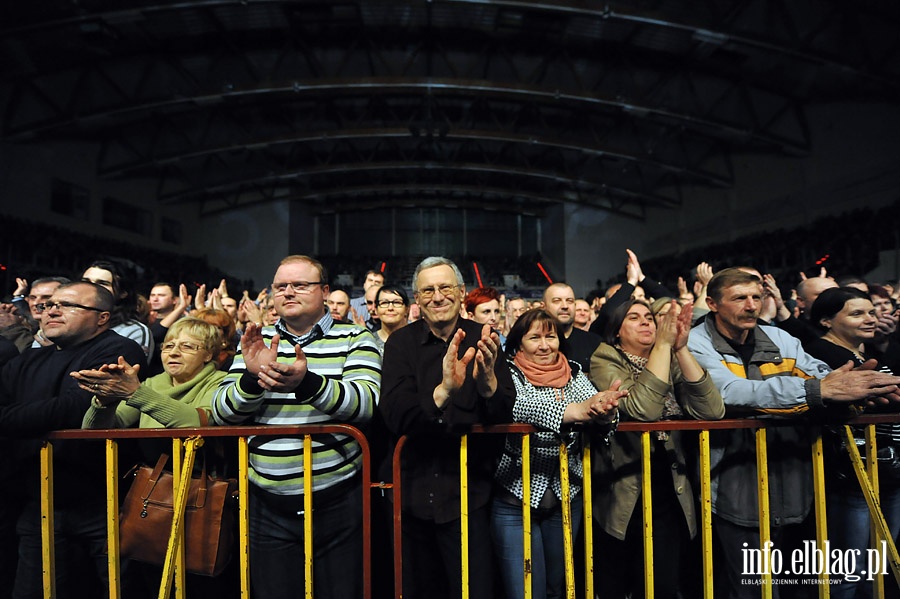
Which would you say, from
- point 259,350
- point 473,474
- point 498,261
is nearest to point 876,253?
point 473,474

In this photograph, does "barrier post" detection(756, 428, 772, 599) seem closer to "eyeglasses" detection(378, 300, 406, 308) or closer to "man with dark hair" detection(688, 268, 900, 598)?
"man with dark hair" detection(688, 268, 900, 598)

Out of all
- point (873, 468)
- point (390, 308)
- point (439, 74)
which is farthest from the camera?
point (439, 74)

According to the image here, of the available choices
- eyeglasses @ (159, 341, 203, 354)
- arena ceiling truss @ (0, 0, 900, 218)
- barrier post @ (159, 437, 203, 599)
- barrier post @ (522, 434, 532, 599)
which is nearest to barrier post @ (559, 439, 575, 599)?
barrier post @ (522, 434, 532, 599)

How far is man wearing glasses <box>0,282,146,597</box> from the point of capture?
2.11 meters

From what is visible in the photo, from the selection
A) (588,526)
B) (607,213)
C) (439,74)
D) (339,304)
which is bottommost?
(588,526)

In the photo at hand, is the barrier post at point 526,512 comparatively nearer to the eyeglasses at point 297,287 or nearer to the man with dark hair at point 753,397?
the man with dark hair at point 753,397

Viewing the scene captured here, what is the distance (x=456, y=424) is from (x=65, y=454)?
5.46 feet

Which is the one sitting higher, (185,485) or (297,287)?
(297,287)

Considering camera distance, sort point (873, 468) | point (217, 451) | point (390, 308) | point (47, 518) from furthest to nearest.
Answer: point (390, 308) < point (217, 451) < point (873, 468) < point (47, 518)

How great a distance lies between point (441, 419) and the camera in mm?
1913

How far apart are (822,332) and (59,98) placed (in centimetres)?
1617

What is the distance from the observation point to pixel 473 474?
2049mm

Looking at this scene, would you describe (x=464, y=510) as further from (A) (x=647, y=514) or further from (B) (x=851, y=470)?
(B) (x=851, y=470)

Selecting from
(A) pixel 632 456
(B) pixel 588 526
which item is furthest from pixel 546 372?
(B) pixel 588 526
